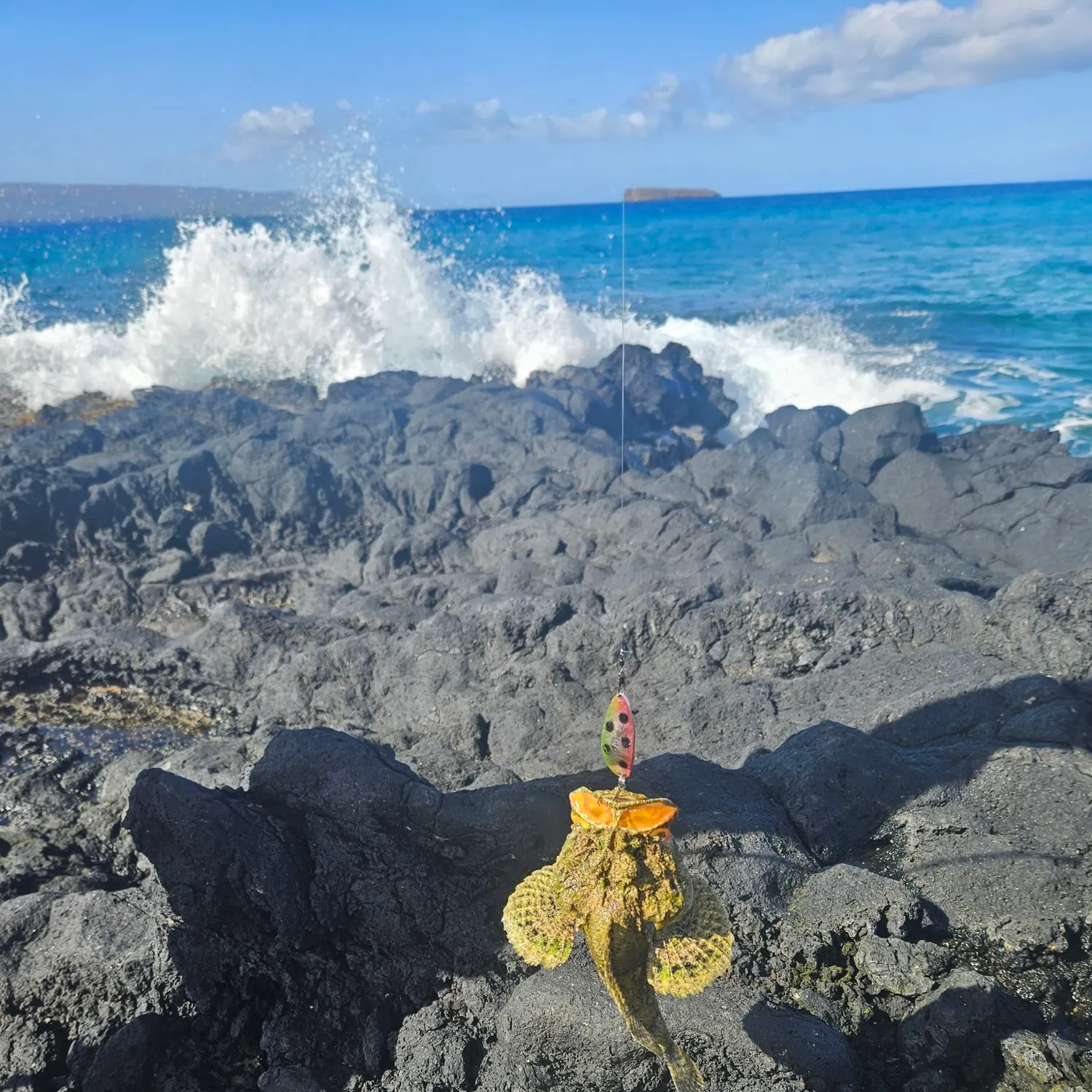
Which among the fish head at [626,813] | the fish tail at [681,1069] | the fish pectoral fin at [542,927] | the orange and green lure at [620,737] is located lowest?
the fish tail at [681,1069]

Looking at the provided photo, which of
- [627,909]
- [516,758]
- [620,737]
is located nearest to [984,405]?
[516,758]

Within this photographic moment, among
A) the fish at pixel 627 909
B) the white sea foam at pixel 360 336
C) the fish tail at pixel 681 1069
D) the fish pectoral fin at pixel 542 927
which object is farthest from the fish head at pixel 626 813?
the white sea foam at pixel 360 336

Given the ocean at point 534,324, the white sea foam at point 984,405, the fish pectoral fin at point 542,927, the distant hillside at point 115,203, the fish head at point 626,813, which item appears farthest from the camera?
the distant hillside at point 115,203

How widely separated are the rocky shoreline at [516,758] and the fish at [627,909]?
0.69 metres

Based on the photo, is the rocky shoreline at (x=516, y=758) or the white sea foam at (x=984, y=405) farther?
the white sea foam at (x=984, y=405)

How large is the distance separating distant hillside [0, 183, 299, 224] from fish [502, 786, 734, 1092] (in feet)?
291

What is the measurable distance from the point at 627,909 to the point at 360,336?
18.1 m

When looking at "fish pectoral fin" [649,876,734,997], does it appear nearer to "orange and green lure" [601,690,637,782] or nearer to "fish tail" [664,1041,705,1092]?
"fish tail" [664,1041,705,1092]

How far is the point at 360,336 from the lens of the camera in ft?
62.9

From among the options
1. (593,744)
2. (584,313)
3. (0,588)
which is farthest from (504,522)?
(584,313)

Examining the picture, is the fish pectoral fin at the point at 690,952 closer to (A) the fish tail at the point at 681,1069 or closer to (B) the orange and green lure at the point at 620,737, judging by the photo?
(A) the fish tail at the point at 681,1069

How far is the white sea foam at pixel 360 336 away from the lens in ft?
57.2

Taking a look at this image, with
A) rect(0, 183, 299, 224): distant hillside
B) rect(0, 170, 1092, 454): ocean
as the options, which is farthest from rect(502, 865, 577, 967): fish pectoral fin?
rect(0, 183, 299, 224): distant hillside

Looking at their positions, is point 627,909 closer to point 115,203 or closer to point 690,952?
point 690,952
